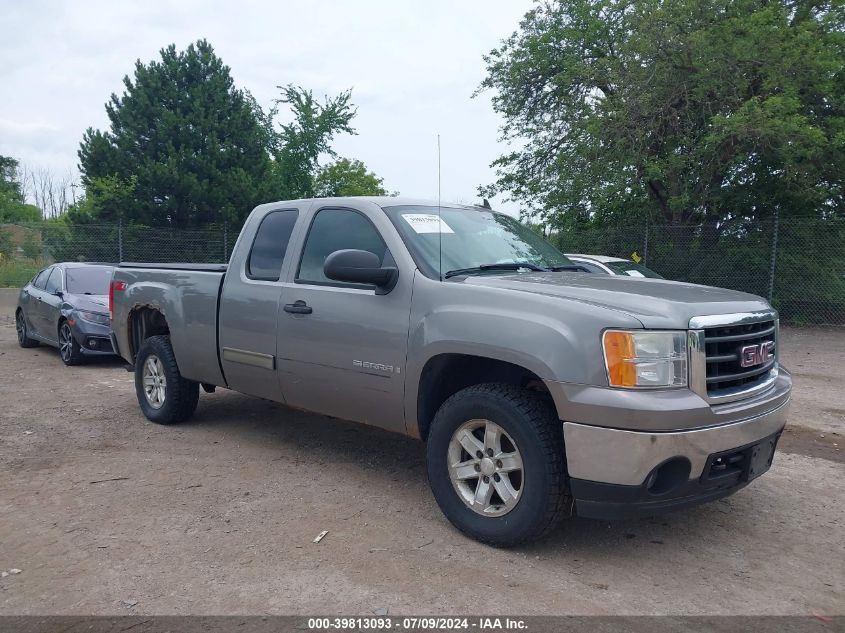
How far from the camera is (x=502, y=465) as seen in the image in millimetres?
3727

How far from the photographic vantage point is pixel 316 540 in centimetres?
387

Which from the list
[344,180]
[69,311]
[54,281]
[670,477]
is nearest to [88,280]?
[54,281]

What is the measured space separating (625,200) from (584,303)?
15.6 metres

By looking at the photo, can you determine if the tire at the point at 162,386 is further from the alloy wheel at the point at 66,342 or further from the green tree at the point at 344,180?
the green tree at the point at 344,180

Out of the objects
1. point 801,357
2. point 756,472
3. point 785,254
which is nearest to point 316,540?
point 756,472

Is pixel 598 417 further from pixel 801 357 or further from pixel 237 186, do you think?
pixel 237 186

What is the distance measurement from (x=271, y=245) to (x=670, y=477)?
3.33 meters

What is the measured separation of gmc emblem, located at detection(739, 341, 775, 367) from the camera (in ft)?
12.2

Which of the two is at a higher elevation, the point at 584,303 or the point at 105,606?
the point at 584,303

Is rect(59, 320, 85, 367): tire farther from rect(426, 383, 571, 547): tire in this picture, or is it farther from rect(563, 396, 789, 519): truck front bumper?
rect(563, 396, 789, 519): truck front bumper

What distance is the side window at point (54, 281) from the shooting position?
10.6 m

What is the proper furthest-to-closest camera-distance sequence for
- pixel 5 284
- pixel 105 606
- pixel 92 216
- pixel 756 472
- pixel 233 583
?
pixel 92 216
pixel 5 284
pixel 756 472
pixel 233 583
pixel 105 606

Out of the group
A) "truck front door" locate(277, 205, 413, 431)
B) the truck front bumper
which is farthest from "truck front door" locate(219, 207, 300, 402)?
the truck front bumper

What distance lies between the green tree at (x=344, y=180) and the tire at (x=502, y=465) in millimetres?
34103
